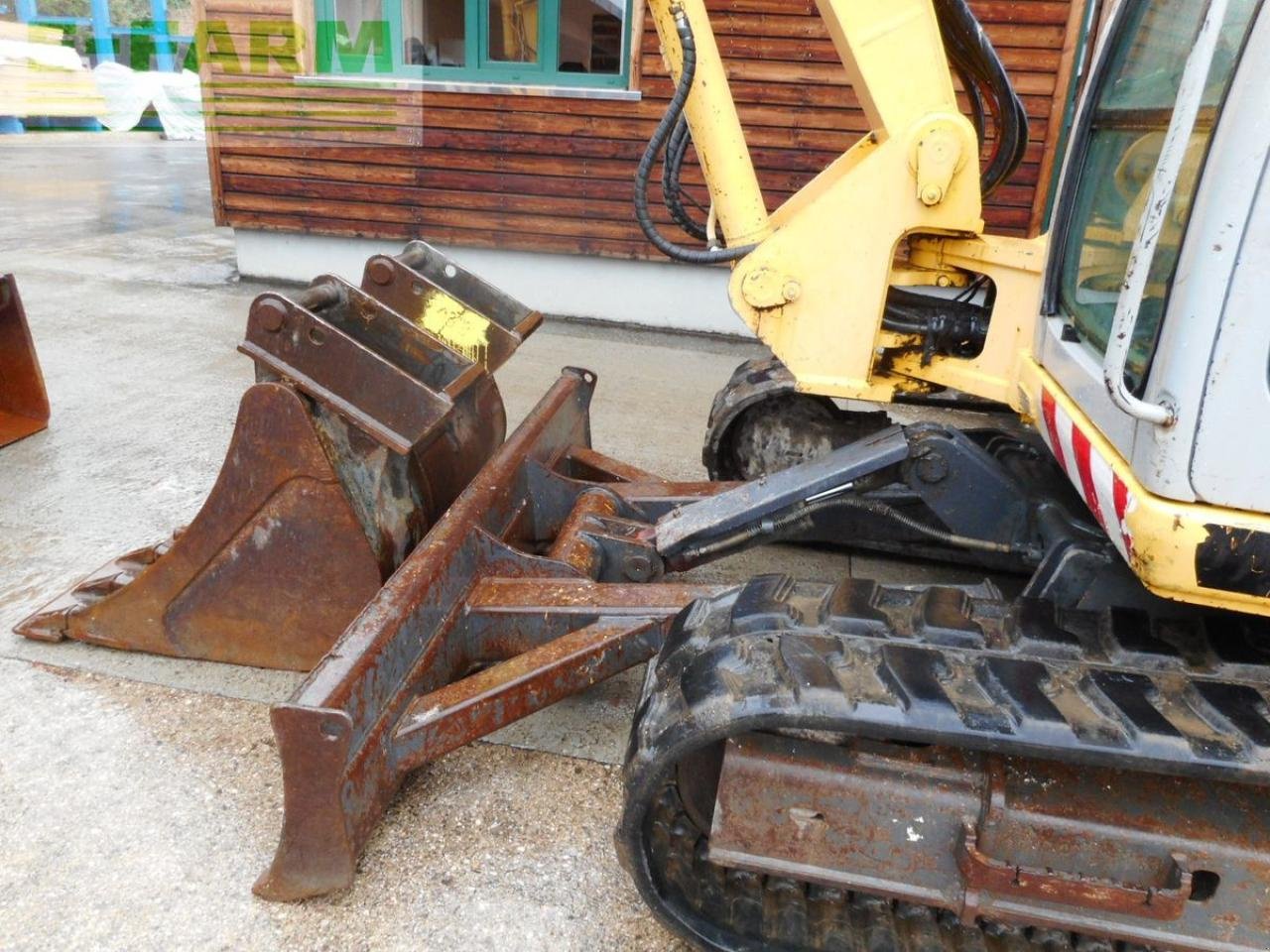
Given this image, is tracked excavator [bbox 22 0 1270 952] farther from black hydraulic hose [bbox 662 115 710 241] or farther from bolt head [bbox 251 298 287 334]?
black hydraulic hose [bbox 662 115 710 241]

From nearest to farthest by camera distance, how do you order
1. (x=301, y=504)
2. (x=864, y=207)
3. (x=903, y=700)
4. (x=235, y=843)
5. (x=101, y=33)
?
(x=903, y=700) → (x=235, y=843) → (x=301, y=504) → (x=864, y=207) → (x=101, y=33)

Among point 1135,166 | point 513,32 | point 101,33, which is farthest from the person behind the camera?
point 101,33

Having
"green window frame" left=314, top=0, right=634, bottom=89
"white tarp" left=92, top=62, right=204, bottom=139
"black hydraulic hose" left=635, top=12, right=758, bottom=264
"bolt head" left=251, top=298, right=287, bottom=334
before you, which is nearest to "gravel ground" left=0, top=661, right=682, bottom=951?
"bolt head" left=251, top=298, right=287, bottom=334

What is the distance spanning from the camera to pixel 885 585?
1.93m

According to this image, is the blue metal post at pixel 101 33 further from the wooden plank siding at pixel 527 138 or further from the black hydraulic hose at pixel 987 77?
the black hydraulic hose at pixel 987 77

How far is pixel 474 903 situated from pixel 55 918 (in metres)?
0.85

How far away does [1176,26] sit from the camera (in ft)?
5.81

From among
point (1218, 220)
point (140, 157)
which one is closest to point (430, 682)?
point (1218, 220)

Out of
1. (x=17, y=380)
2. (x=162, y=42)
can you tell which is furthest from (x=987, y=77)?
(x=162, y=42)

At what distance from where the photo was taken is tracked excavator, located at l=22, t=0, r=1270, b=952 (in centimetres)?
146

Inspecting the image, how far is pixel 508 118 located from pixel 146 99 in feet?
74.3

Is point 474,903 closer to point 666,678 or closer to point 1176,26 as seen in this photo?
point 666,678

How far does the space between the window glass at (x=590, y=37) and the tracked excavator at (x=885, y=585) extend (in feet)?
12.5

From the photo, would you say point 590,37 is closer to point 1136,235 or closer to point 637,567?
point 637,567
